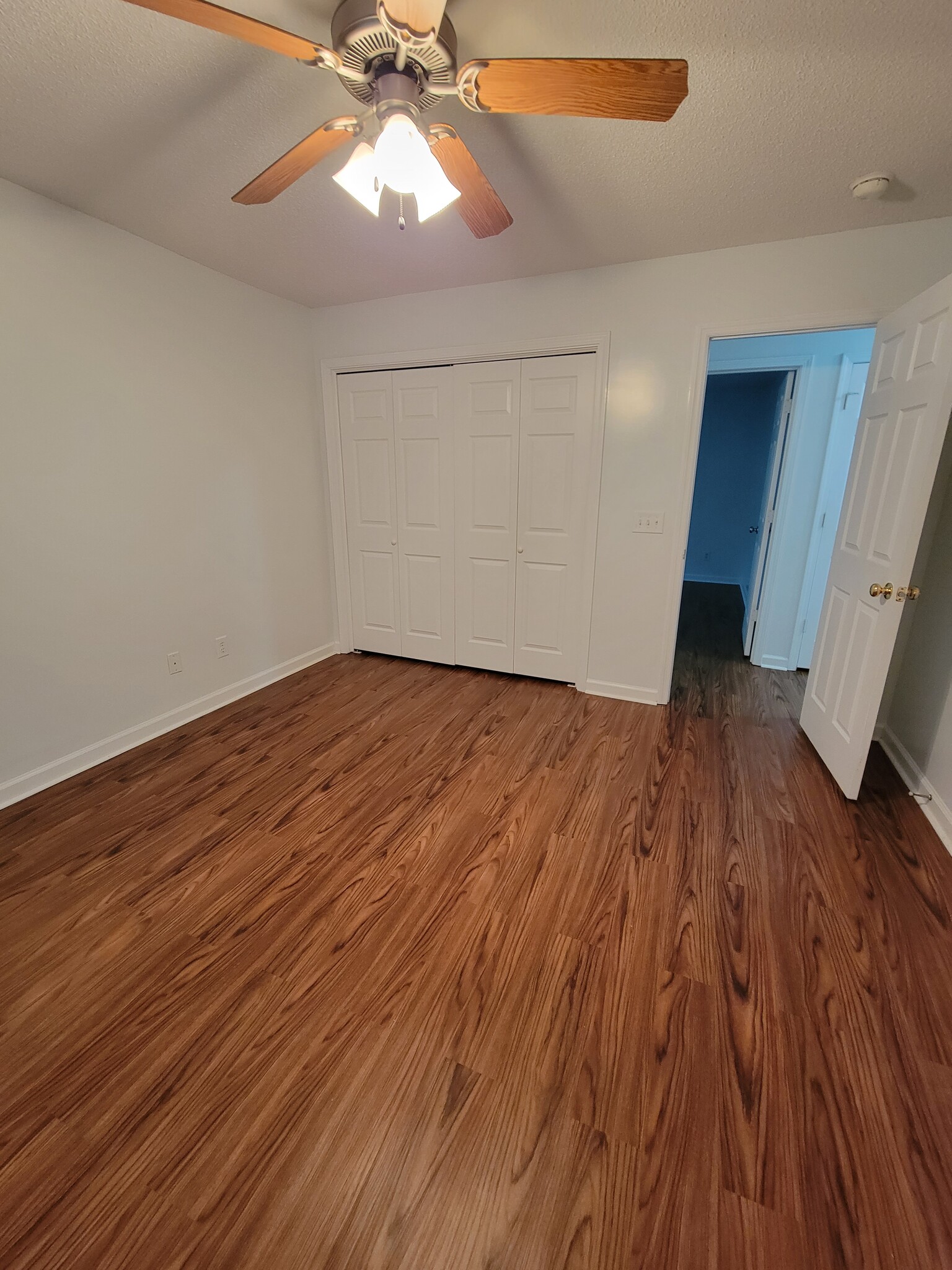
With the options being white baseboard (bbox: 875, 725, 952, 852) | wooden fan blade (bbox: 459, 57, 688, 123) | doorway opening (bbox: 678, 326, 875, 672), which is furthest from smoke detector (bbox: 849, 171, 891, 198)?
white baseboard (bbox: 875, 725, 952, 852)

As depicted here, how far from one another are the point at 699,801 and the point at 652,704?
95 cm

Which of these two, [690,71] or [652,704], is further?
[652,704]

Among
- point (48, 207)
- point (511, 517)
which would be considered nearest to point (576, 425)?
point (511, 517)

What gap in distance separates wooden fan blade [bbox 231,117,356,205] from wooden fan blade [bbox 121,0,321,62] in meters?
0.18

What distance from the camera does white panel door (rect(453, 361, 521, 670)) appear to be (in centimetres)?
310

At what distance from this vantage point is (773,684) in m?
3.39

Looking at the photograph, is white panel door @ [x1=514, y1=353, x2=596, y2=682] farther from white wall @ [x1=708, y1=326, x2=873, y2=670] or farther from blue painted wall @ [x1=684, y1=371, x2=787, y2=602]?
blue painted wall @ [x1=684, y1=371, x2=787, y2=602]

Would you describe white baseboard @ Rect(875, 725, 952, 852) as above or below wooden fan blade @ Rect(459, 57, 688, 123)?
below

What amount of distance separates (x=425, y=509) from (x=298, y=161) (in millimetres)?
2123

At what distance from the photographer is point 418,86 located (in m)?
1.24

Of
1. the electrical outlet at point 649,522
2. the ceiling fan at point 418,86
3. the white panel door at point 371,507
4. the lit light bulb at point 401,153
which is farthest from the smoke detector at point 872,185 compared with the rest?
the white panel door at point 371,507

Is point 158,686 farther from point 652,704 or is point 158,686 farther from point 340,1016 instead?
point 652,704

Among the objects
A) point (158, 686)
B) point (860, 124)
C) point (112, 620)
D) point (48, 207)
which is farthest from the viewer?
point (158, 686)

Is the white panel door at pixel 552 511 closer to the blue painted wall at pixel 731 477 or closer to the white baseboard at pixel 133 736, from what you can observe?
the white baseboard at pixel 133 736
